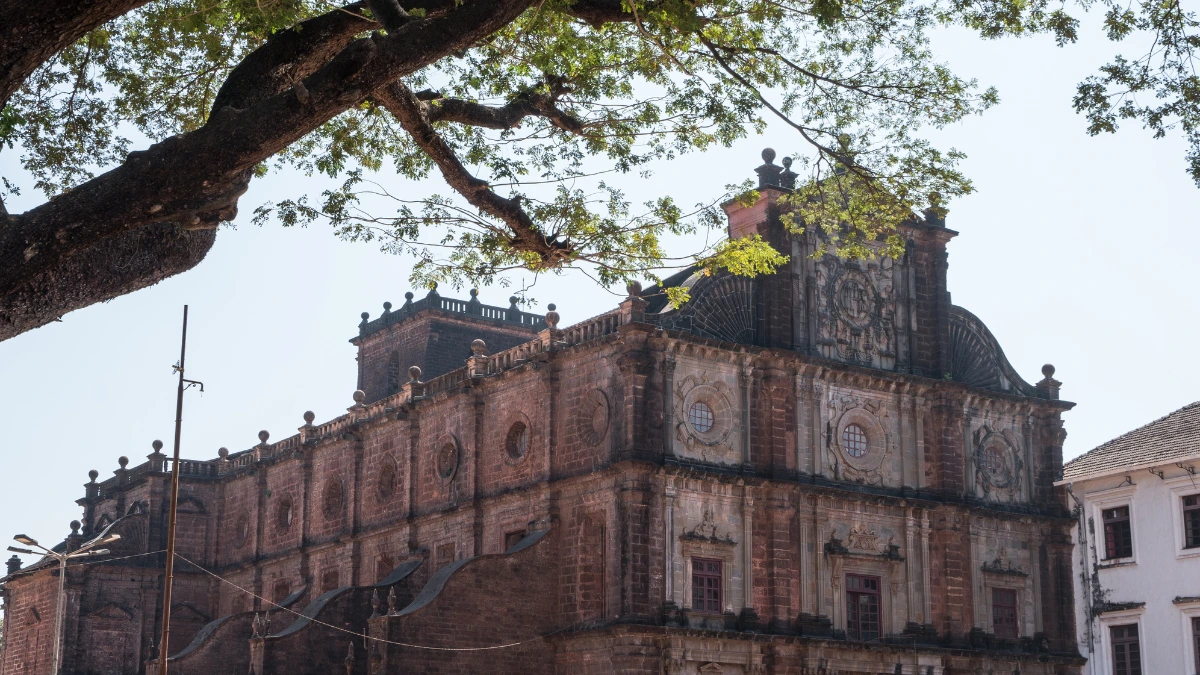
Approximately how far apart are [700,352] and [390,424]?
10.2 meters

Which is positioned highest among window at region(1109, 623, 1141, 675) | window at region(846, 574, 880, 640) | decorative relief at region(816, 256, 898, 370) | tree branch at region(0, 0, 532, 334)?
decorative relief at region(816, 256, 898, 370)

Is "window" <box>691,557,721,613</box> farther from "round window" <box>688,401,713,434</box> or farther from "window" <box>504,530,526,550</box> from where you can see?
"window" <box>504,530,526,550</box>

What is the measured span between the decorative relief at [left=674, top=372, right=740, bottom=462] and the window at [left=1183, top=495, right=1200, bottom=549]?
1049 centimetres

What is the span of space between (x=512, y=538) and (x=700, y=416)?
16.8 ft

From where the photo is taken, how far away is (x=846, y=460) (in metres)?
33.2

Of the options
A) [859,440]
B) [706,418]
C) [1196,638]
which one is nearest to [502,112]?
[706,418]

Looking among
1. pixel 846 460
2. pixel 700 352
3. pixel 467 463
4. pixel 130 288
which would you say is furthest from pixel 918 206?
pixel 467 463

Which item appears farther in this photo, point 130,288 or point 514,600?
point 514,600

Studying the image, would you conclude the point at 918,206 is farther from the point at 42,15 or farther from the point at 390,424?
the point at 390,424

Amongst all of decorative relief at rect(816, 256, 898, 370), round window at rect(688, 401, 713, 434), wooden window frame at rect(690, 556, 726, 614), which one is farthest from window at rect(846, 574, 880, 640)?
decorative relief at rect(816, 256, 898, 370)

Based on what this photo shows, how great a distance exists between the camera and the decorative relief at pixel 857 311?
111 ft

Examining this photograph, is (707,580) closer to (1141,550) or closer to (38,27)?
(1141,550)

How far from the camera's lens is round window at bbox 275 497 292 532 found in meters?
42.0

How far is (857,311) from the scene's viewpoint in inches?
1351
